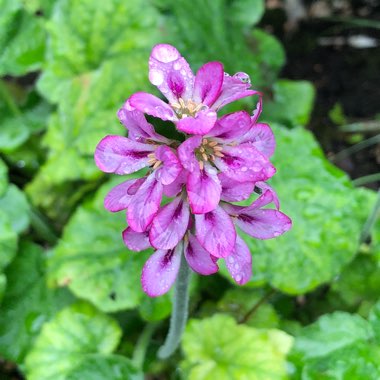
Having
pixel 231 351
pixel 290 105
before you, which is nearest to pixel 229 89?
pixel 231 351

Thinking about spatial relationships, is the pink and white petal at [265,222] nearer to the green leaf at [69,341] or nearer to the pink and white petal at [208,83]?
the pink and white petal at [208,83]

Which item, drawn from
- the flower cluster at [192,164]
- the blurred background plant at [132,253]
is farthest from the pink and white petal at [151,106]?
the blurred background plant at [132,253]

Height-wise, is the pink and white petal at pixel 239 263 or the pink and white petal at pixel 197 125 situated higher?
the pink and white petal at pixel 197 125

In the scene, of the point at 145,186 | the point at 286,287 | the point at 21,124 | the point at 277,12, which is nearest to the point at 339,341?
the point at 286,287

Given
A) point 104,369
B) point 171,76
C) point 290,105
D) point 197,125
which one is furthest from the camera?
point 290,105

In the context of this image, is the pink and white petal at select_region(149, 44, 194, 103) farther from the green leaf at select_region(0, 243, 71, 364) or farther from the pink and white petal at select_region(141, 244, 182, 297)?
the green leaf at select_region(0, 243, 71, 364)

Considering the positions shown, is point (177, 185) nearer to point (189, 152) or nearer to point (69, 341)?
point (189, 152)
